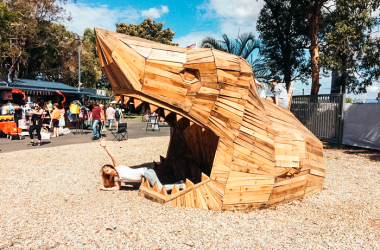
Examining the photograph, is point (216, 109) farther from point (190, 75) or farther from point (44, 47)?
point (44, 47)

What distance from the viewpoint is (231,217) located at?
3426 mm

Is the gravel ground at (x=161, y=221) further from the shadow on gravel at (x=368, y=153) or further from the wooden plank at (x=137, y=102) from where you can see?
the shadow on gravel at (x=368, y=153)

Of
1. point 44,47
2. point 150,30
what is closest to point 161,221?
point 44,47

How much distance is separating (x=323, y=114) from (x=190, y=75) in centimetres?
1033

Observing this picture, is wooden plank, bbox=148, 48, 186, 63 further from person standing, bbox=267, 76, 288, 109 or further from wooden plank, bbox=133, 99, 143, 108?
person standing, bbox=267, 76, 288, 109

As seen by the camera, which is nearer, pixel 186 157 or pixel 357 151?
pixel 186 157

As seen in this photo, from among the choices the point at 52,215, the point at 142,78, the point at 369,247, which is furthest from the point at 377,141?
the point at 52,215

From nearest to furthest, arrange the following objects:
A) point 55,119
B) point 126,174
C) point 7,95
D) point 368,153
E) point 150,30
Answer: point 126,174 < point 368,153 < point 55,119 < point 7,95 < point 150,30

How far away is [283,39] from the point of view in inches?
549

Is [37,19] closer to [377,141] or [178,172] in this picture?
[178,172]

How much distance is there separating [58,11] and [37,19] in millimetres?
2030

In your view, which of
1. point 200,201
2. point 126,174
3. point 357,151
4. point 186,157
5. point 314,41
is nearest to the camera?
point 200,201

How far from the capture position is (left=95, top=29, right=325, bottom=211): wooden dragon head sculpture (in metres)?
3.24

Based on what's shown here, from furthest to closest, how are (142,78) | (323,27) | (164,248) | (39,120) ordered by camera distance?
(323,27), (39,120), (142,78), (164,248)
